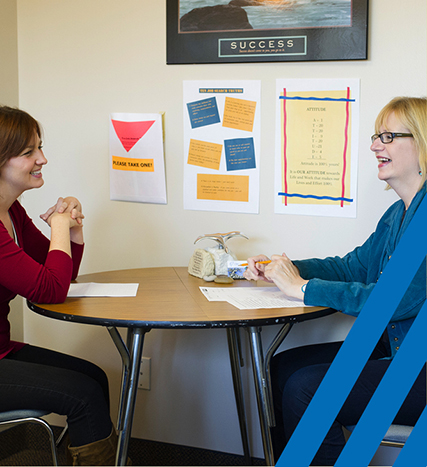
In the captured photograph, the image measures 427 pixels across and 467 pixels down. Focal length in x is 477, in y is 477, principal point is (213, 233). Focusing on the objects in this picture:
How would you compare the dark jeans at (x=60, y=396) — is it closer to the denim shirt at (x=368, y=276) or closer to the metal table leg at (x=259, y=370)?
the metal table leg at (x=259, y=370)

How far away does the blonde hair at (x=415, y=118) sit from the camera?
135 cm

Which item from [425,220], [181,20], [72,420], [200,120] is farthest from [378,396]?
[181,20]

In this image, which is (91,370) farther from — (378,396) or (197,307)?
(378,396)

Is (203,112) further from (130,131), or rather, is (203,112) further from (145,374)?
(145,374)

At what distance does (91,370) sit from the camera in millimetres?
1607

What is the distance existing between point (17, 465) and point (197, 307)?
1234mm

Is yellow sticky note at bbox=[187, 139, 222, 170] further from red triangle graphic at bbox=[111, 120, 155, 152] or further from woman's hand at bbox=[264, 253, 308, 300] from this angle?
woman's hand at bbox=[264, 253, 308, 300]

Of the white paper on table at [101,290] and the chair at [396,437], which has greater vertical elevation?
the white paper on table at [101,290]

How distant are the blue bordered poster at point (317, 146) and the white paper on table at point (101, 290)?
757 millimetres

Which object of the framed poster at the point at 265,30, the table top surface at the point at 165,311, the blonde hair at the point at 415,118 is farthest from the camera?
the framed poster at the point at 265,30

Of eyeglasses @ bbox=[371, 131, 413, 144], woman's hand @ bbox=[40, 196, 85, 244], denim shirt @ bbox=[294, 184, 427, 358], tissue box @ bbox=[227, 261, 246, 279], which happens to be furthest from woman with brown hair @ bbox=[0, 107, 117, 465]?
eyeglasses @ bbox=[371, 131, 413, 144]

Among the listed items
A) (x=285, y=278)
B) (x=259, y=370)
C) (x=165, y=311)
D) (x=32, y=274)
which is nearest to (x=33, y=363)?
(x=32, y=274)

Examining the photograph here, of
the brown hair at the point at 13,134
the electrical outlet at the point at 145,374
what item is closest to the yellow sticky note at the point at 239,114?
the brown hair at the point at 13,134

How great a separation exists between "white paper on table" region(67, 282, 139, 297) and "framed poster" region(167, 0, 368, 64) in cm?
100
